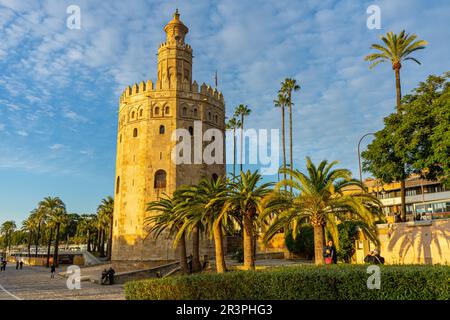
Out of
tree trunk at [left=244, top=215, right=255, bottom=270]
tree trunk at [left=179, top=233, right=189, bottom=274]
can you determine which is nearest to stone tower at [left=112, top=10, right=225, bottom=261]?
tree trunk at [left=179, top=233, right=189, bottom=274]

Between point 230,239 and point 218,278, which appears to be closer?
point 218,278

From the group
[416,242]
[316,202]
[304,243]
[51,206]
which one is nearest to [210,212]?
[316,202]

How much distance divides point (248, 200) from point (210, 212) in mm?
3022

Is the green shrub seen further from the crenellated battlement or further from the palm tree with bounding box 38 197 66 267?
the palm tree with bounding box 38 197 66 267

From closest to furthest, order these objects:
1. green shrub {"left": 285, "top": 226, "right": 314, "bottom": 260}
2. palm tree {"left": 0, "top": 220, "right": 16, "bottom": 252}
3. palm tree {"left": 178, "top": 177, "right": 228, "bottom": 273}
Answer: palm tree {"left": 178, "top": 177, "right": 228, "bottom": 273}, green shrub {"left": 285, "top": 226, "right": 314, "bottom": 260}, palm tree {"left": 0, "top": 220, "right": 16, "bottom": 252}

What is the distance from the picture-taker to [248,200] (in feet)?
64.7

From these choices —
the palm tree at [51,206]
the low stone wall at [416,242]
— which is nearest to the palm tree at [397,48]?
the low stone wall at [416,242]

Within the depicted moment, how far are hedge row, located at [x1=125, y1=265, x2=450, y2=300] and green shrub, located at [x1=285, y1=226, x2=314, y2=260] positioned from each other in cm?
2131

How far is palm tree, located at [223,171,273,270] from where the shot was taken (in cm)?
1967

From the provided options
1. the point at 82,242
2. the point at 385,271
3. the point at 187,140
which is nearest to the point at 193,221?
the point at 385,271

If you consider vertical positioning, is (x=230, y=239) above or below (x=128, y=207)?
below

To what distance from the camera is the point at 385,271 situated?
9.77 meters
